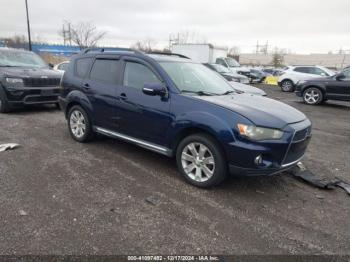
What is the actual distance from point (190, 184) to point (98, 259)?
1.84m

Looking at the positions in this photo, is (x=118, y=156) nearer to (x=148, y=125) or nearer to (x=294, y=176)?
(x=148, y=125)

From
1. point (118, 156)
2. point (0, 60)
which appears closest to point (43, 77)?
point (0, 60)

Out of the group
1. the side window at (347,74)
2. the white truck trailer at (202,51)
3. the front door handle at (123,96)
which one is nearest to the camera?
the front door handle at (123,96)

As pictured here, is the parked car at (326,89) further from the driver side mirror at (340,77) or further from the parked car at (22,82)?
the parked car at (22,82)

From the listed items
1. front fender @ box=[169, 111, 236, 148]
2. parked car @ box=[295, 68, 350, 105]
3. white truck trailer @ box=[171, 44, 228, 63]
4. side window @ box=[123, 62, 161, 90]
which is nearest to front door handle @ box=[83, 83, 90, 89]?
side window @ box=[123, 62, 161, 90]

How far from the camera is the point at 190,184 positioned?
4188 mm

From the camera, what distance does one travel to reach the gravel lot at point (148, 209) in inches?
113

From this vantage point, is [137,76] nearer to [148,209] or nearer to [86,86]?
[86,86]

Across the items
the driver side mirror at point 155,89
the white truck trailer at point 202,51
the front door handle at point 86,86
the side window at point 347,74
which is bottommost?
the front door handle at point 86,86

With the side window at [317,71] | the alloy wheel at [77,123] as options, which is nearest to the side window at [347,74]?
the side window at [317,71]

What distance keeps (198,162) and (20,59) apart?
25.8 feet

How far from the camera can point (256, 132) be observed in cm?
360

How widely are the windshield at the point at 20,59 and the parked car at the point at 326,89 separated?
10.7 m

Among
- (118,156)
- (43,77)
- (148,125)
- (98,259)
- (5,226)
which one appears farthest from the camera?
(43,77)
